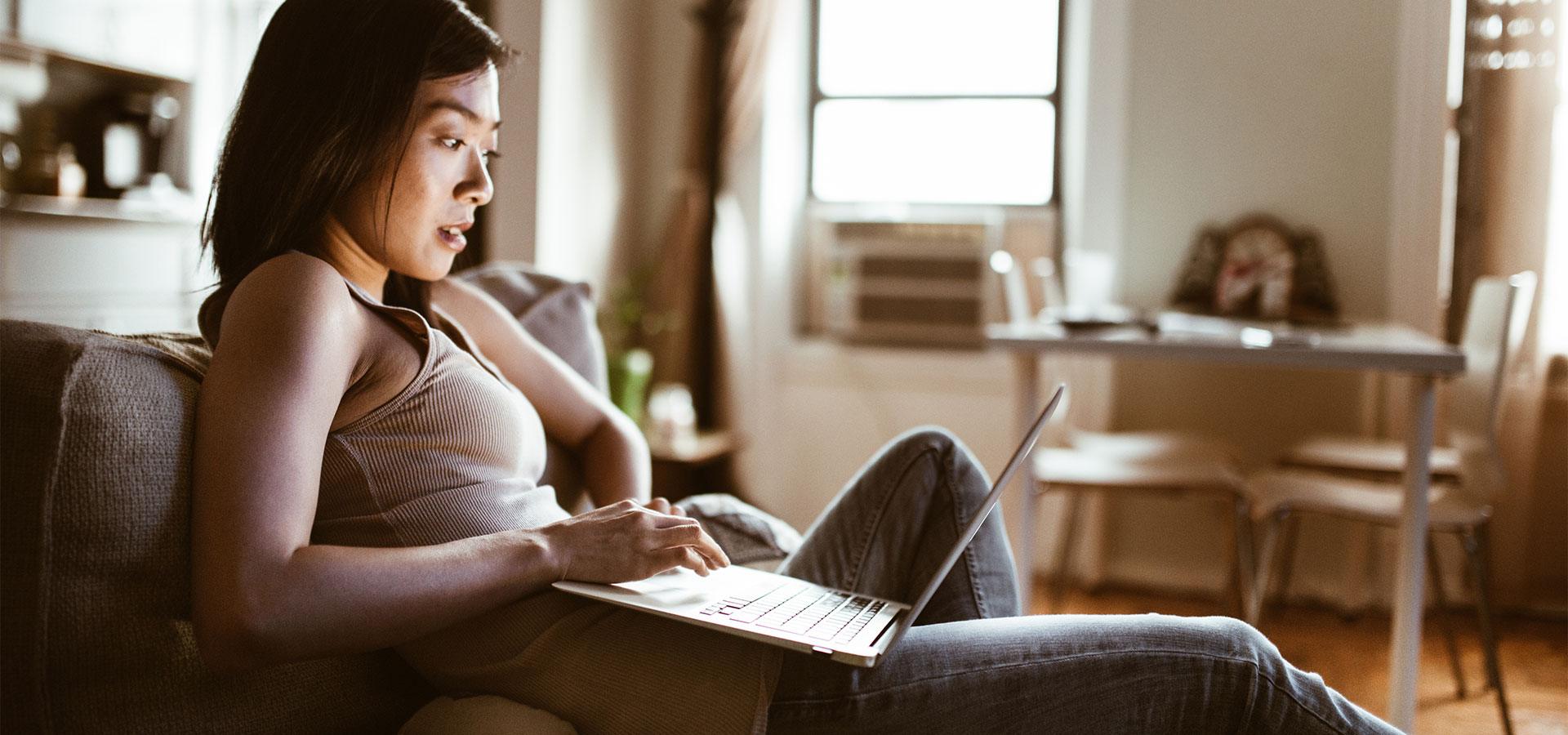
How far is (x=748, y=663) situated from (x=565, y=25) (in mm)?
2957

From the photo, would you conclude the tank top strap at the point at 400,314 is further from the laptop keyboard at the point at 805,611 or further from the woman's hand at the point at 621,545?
the laptop keyboard at the point at 805,611

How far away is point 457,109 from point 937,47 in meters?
2.96

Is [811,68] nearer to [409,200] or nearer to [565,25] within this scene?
[565,25]

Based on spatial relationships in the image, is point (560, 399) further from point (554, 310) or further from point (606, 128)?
point (606, 128)

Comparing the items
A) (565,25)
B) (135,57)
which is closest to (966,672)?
(565,25)

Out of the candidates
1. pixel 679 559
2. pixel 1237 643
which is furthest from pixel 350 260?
pixel 1237 643

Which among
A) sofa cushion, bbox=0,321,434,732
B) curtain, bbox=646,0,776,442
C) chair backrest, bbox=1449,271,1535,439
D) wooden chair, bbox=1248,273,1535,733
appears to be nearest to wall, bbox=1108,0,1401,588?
wooden chair, bbox=1248,273,1535,733

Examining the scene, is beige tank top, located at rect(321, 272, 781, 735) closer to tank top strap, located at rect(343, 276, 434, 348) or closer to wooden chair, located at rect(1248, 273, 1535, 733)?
tank top strap, located at rect(343, 276, 434, 348)

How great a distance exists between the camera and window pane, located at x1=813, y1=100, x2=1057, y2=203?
3727 millimetres

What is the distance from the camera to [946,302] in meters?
3.79

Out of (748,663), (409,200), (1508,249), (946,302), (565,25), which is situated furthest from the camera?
(946,302)

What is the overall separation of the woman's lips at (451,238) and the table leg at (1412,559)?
69.5 inches

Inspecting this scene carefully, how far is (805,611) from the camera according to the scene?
3.34 feet

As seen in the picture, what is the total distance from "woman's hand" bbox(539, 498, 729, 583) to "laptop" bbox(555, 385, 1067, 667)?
1 centimetres
